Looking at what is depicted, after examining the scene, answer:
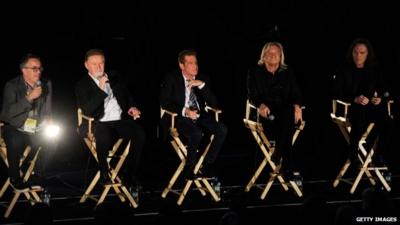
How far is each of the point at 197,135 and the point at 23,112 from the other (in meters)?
1.42

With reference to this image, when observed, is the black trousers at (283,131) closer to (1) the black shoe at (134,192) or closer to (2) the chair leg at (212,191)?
(2) the chair leg at (212,191)

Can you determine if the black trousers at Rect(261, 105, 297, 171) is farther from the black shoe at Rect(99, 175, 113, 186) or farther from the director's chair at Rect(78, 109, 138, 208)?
the black shoe at Rect(99, 175, 113, 186)

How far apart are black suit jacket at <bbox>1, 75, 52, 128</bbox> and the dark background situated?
3.33 ft

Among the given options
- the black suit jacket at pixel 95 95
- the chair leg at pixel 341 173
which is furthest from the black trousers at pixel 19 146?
the chair leg at pixel 341 173

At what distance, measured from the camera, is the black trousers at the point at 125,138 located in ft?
20.6

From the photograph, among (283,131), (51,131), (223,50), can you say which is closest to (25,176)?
(51,131)

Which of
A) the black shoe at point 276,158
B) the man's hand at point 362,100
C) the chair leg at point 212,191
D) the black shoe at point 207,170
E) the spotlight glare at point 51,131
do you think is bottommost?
the chair leg at point 212,191

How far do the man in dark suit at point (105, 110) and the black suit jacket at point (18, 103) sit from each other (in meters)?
0.30

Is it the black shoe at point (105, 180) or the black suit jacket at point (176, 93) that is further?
the black suit jacket at point (176, 93)

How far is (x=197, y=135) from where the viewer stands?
645 centimetres

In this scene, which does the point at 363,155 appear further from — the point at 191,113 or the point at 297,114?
the point at 191,113

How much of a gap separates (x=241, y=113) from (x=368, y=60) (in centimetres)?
174

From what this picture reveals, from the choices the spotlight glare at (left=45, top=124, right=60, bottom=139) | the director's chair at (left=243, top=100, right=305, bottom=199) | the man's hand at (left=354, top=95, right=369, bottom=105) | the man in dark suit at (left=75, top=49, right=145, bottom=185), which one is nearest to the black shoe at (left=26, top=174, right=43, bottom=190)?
the spotlight glare at (left=45, top=124, right=60, bottom=139)
